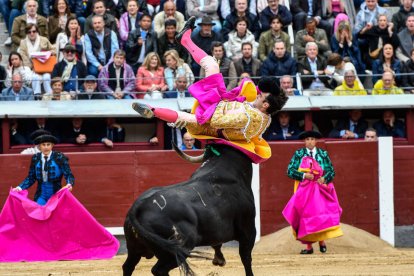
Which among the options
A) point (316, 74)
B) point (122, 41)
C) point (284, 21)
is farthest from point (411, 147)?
point (122, 41)

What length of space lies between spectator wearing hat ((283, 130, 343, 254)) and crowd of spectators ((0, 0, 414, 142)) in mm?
1818

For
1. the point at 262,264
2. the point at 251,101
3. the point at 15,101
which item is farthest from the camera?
the point at 15,101

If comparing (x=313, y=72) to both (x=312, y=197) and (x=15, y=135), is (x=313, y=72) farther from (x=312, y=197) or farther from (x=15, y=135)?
(x=15, y=135)

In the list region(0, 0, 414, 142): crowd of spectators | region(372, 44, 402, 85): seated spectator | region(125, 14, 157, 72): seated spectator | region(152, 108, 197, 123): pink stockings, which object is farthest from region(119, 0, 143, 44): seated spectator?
region(152, 108, 197, 123): pink stockings

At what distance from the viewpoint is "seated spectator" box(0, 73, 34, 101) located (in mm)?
14953

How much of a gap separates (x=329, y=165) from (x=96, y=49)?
3773mm

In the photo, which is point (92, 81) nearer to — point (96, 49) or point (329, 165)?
point (96, 49)

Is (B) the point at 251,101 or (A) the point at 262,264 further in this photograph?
(A) the point at 262,264

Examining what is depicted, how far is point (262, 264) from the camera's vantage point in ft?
38.5

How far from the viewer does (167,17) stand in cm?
1582

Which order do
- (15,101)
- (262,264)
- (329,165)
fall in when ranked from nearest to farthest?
(262,264), (329,165), (15,101)

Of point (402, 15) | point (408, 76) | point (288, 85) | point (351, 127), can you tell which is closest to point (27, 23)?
point (288, 85)

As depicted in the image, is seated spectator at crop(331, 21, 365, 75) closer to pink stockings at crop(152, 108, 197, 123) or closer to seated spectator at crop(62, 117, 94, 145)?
seated spectator at crop(62, 117, 94, 145)

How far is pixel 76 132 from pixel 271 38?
2.61 meters
